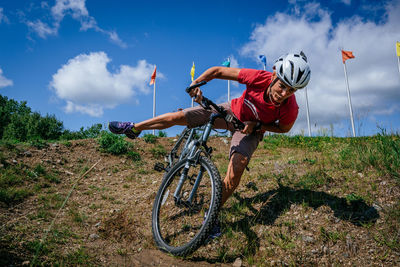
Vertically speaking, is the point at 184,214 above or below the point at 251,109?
below

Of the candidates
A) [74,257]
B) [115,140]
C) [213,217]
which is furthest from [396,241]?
[115,140]

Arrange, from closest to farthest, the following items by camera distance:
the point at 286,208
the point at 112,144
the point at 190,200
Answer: the point at 190,200 < the point at 286,208 < the point at 112,144

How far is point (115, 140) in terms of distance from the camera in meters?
9.27

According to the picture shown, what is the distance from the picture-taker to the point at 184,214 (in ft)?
13.5

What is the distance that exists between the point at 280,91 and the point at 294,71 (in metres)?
0.34

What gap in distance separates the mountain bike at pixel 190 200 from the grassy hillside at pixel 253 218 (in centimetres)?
29

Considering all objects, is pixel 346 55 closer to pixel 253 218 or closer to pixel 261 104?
pixel 261 104

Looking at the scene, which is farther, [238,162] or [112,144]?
[112,144]

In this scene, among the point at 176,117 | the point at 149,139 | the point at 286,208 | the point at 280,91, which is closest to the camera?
the point at 280,91

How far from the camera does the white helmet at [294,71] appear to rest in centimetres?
341

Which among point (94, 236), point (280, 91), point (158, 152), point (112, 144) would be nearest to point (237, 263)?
point (94, 236)

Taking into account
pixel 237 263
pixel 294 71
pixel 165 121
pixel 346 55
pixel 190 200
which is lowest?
pixel 237 263

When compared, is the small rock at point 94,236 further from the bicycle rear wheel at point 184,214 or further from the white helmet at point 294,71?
the white helmet at point 294,71

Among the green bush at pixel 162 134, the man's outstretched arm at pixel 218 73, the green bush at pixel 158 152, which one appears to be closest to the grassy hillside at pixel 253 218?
the man's outstretched arm at pixel 218 73
